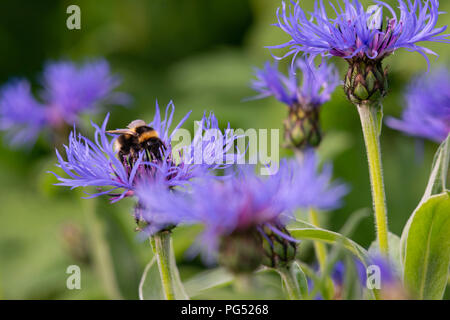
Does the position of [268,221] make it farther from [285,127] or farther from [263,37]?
[263,37]

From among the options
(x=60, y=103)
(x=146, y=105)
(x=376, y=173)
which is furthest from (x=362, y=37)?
(x=146, y=105)

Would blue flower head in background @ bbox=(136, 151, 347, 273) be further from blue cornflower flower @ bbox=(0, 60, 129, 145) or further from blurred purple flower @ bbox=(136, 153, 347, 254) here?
blue cornflower flower @ bbox=(0, 60, 129, 145)

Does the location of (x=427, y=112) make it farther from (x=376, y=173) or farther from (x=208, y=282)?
(x=208, y=282)

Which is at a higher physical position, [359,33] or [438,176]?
[359,33]

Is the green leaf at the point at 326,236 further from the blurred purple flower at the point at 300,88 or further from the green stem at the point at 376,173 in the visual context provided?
the blurred purple flower at the point at 300,88

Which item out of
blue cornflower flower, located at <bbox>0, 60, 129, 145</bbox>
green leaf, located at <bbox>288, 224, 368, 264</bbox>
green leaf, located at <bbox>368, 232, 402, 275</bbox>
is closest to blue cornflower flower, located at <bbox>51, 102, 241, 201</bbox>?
green leaf, located at <bbox>288, 224, 368, 264</bbox>
